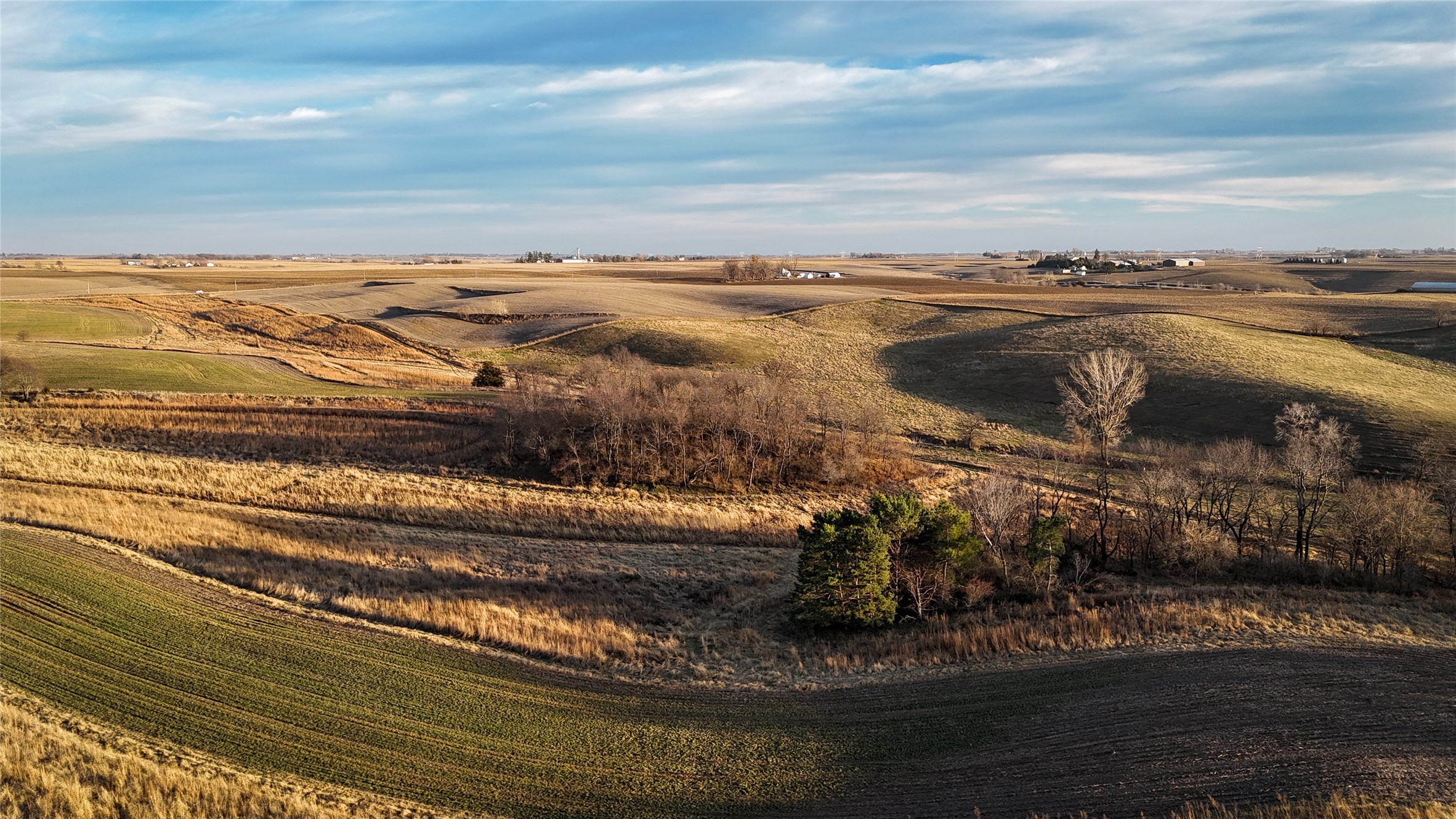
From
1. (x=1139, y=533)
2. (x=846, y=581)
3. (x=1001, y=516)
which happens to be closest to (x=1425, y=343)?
(x=1139, y=533)

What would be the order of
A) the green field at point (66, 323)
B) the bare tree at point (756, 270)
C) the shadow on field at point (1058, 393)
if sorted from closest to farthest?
the shadow on field at point (1058, 393) → the green field at point (66, 323) → the bare tree at point (756, 270)

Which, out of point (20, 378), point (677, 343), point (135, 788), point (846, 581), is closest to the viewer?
point (135, 788)

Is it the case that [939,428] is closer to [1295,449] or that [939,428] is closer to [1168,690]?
[1295,449]

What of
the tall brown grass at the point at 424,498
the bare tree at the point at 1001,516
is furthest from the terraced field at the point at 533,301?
the bare tree at the point at 1001,516

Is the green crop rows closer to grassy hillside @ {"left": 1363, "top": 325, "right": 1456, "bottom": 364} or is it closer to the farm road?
the farm road

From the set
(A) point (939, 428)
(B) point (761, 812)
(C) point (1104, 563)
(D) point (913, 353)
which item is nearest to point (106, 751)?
(B) point (761, 812)

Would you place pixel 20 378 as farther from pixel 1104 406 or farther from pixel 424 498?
pixel 1104 406

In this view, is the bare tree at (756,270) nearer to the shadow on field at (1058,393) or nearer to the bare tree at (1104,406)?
the shadow on field at (1058,393)
